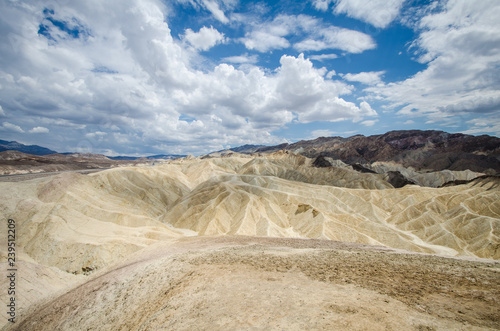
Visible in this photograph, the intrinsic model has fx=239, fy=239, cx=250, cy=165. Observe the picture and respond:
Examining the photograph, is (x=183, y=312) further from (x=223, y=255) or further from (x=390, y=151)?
(x=390, y=151)

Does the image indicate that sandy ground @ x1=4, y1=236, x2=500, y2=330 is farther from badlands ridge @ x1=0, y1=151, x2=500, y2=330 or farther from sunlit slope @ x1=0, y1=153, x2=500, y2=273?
sunlit slope @ x1=0, y1=153, x2=500, y2=273

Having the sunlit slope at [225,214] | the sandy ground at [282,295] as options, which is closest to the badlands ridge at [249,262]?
the sandy ground at [282,295]

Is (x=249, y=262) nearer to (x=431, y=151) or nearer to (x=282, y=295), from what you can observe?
(x=282, y=295)

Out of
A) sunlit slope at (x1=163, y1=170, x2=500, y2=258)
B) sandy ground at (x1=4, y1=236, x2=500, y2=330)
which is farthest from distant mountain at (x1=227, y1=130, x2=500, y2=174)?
sandy ground at (x1=4, y1=236, x2=500, y2=330)

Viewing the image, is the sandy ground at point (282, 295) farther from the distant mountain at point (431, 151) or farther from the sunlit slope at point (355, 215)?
the distant mountain at point (431, 151)

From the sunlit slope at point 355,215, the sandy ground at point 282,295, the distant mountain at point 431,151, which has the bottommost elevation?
the sunlit slope at point 355,215

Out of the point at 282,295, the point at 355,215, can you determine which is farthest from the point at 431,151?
the point at 282,295
